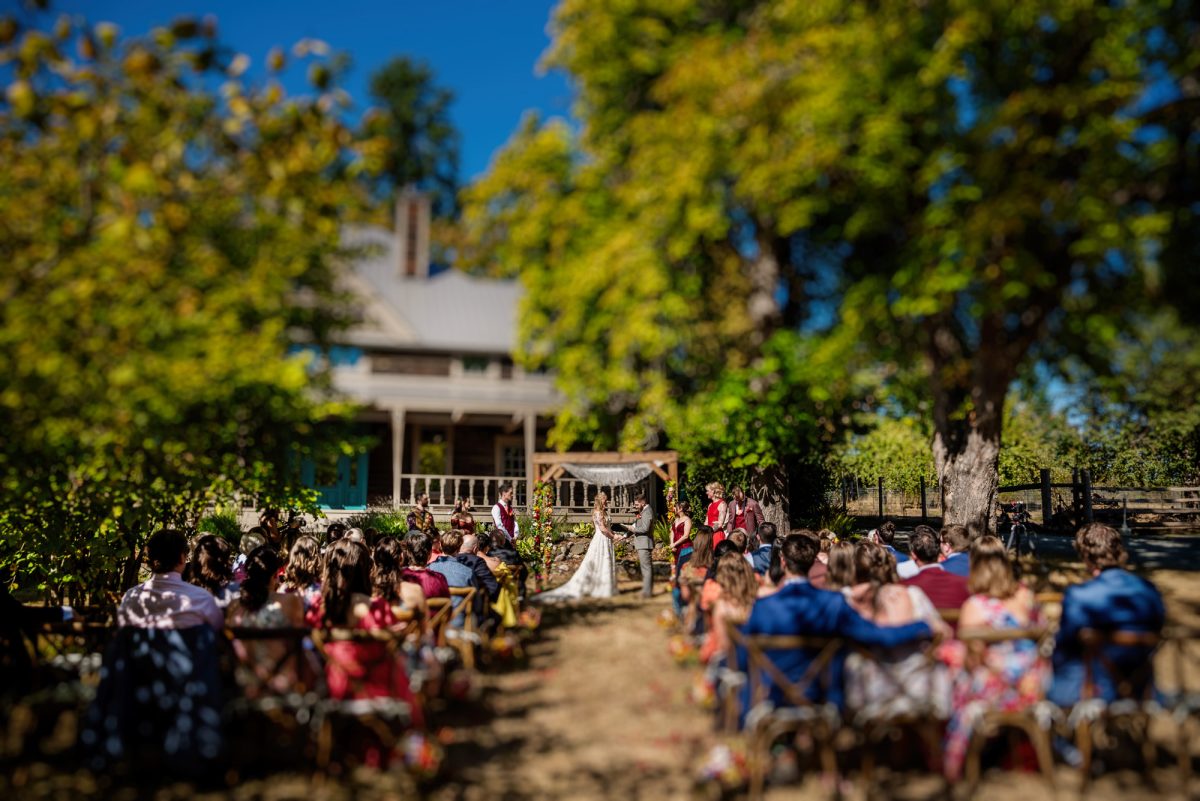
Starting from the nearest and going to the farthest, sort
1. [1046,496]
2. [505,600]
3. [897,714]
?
[897,714], [505,600], [1046,496]

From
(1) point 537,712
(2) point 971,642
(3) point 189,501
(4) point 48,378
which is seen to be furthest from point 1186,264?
(3) point 189,501

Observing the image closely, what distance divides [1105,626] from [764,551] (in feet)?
15.1

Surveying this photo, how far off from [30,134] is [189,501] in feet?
12.9

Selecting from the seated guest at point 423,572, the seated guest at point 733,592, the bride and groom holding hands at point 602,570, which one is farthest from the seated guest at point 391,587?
the bride and groom holding hands at point 602,570

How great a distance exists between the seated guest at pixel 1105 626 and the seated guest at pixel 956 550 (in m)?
1.92

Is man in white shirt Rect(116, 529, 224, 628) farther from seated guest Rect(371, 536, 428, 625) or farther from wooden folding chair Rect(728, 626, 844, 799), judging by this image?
wooden folding chair Rect(728, 626, 844, 799)

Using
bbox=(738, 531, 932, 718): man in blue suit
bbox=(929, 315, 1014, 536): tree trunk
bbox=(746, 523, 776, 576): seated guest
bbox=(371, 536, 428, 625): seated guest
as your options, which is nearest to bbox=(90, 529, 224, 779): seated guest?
bbox=(371, 536, 428, 625): seated guest

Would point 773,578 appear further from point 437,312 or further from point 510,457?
point 510,457

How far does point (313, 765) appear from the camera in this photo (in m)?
4.93

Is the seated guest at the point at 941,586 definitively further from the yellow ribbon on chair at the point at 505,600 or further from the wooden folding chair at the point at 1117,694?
the yellow ribbon on chair at the point at 505,600

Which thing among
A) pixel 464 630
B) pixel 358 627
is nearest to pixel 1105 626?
pixel 358 627

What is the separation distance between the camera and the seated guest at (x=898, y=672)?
4680 millimetres

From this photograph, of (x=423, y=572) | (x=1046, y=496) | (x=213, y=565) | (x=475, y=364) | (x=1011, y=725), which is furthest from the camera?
(x=475, y=364)

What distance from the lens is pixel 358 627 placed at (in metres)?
5.70
